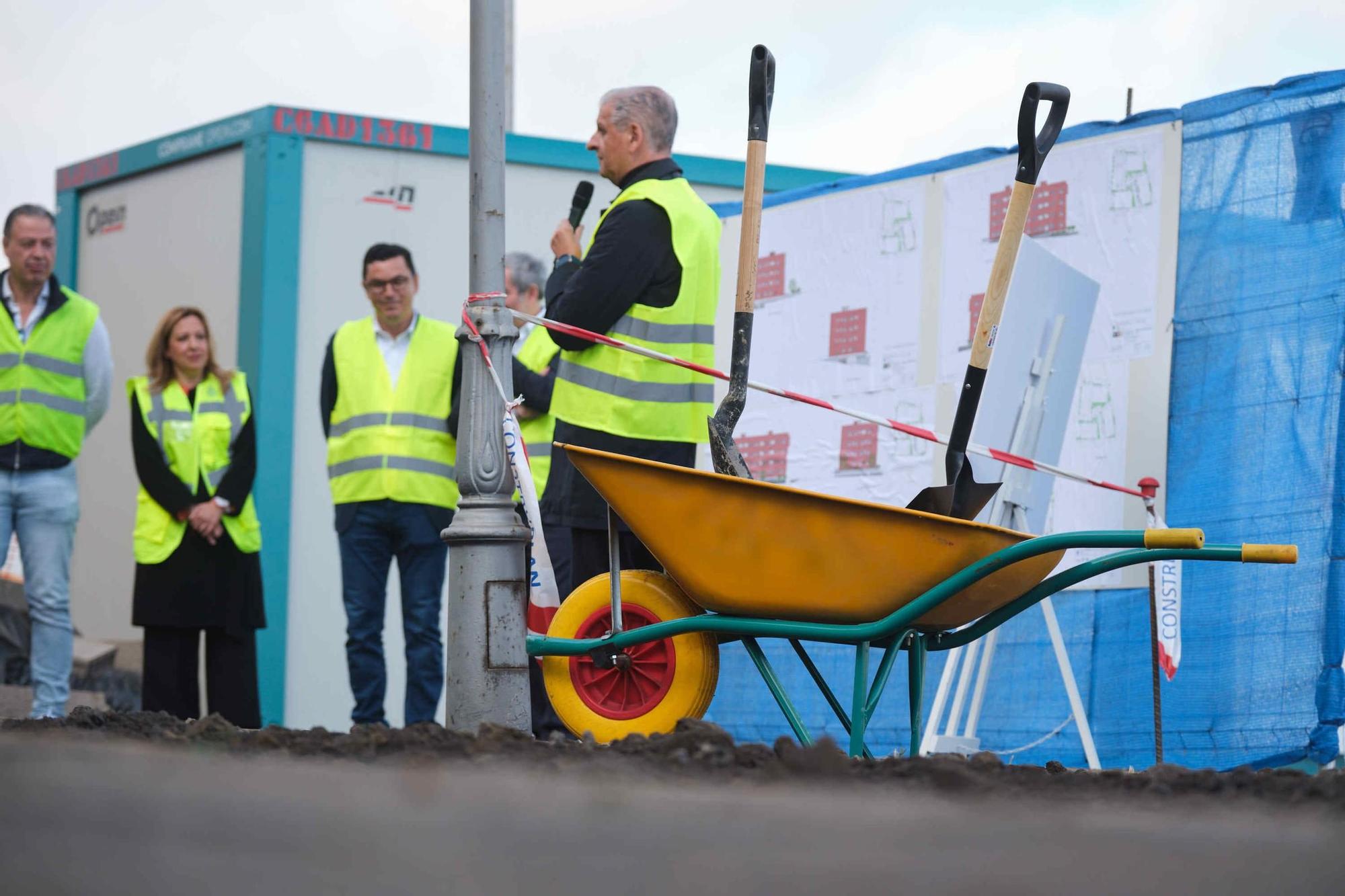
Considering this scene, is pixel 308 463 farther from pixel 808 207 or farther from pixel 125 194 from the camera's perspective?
pixel 808 207

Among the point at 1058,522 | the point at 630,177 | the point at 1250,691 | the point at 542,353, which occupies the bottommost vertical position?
the point at 1250,691

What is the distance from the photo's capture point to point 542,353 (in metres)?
6.80

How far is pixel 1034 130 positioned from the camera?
3.51m

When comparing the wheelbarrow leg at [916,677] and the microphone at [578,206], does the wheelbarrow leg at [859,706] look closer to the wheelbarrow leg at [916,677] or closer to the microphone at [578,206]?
the wheelbarrow leg at [916,677]

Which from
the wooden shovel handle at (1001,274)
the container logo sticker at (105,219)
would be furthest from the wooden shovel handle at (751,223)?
the container logo sticker at (105,219)

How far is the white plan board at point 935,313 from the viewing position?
5.60 meters

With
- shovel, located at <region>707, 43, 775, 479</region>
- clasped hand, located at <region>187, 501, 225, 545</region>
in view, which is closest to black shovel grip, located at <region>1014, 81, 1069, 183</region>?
shovel, located at <region>707, 43, 775, 479</region>

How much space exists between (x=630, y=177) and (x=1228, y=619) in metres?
2.21

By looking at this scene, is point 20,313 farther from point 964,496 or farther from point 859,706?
point 859,706

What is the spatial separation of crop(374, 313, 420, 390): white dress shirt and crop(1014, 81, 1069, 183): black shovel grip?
3444 mm

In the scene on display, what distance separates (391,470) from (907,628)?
10.6ft

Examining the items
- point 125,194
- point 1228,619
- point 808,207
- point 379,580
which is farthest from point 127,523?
point 1228,619

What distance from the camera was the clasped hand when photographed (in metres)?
6.34

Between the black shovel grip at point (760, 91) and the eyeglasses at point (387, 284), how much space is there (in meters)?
3.05
